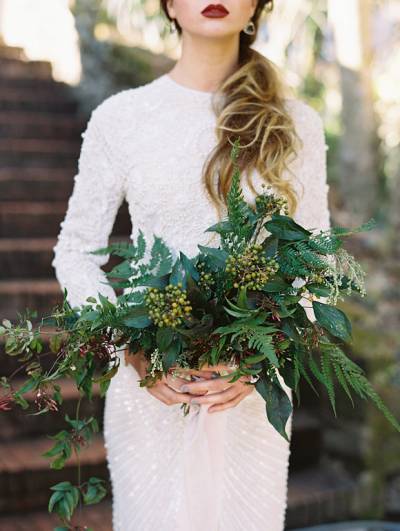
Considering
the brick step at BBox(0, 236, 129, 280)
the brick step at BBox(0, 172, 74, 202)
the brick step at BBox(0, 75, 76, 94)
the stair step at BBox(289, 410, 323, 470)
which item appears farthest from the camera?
the brick step at BBox(0, 75, 76, 94)

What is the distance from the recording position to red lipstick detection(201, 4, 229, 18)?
6.23ft

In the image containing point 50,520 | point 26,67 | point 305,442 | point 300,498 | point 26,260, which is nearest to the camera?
point 50,520

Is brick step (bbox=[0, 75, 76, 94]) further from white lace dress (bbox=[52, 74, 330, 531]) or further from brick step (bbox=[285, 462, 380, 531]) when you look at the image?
white lace dress (bbox=[52, 74, 330, 531])

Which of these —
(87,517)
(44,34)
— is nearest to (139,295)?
(87,517)

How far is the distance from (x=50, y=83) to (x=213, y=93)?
5.11 meters

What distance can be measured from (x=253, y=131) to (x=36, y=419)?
215 centimetres

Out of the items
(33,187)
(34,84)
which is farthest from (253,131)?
(34,84)

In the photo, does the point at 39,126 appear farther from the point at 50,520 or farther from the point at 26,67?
the point at 50,520

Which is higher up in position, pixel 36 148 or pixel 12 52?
pixel 12 52

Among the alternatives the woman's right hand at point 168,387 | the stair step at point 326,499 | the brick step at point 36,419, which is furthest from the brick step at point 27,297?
the woman's right hand at point 168,387

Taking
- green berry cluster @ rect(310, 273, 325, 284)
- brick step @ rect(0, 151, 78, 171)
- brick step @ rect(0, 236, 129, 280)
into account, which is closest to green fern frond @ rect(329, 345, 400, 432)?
green berry cluster @ rect(310, 273, 325, 284)

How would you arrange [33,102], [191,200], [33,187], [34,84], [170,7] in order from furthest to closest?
1. [34,84]
2. [33,102]
3. [33,187]
4. [170,7]
5. [191,200]

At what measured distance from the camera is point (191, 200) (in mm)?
1935

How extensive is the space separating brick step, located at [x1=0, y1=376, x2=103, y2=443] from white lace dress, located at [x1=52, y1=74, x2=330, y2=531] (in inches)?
61.7
